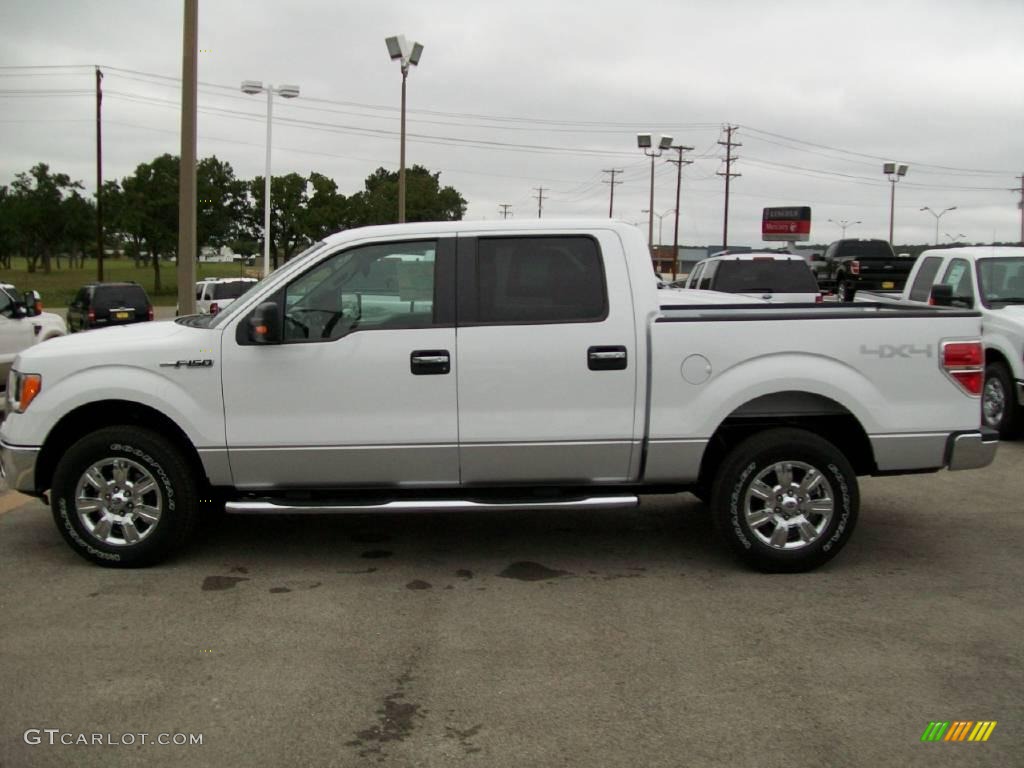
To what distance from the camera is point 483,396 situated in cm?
566

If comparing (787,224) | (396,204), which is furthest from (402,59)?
(787,224)

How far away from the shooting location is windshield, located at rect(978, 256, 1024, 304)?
10688mm

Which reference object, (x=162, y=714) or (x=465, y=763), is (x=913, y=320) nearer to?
(x=465, y=763)

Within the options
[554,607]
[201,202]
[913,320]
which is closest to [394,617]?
[554,607]

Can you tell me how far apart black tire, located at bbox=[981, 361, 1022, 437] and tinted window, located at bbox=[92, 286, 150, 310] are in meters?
20.9

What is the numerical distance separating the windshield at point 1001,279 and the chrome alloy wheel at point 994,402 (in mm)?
960

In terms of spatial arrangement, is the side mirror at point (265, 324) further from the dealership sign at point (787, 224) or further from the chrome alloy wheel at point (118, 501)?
the dealership sign at point (787, 224)

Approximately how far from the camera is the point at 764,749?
12.1ft

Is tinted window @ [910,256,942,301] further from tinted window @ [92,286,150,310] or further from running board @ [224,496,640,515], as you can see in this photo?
tinted window @ [92,286,150,310]

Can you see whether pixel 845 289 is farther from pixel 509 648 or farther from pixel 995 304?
pixel 509 648

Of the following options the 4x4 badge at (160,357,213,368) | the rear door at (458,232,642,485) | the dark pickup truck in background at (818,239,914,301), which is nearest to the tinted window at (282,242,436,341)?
the rear door at (458,232,642,485)

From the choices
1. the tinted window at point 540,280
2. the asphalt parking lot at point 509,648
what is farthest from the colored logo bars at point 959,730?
the tinted window at point 540,280

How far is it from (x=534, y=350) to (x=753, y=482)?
1.49 metres

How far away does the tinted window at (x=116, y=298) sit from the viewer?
2474 centimetres
